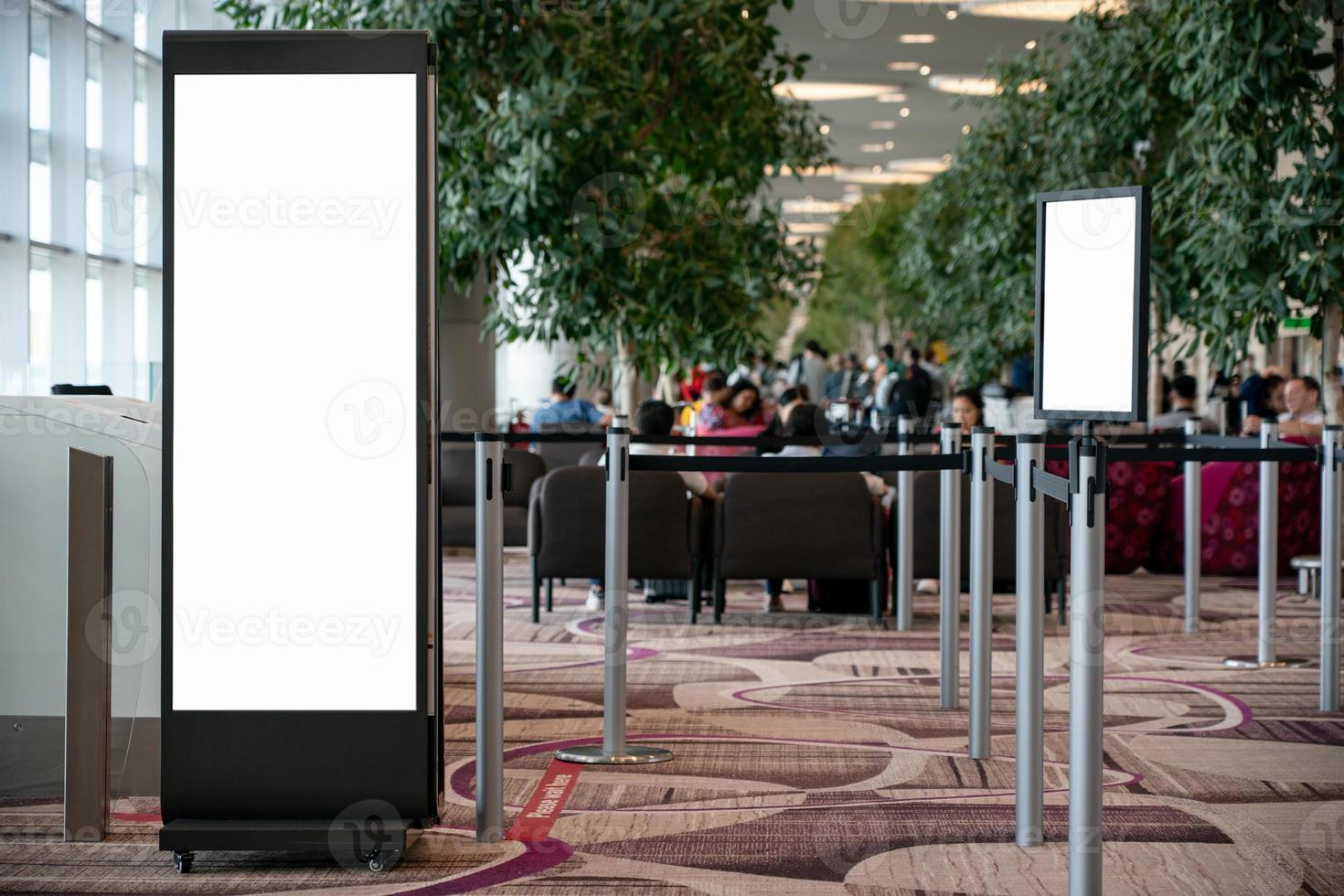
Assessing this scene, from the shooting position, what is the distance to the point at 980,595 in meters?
4.08

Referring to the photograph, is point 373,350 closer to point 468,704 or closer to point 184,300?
point 184,300

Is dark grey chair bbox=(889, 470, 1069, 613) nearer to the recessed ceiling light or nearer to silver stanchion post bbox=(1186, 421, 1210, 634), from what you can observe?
silver stanchion post bbox=(1186, 421, 1210, 634)

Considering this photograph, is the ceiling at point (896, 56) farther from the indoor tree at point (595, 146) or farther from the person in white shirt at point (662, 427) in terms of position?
the person in white shirt at point (662, 427)

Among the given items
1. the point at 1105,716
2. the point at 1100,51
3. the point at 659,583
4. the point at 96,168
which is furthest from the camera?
the point at 1100,51

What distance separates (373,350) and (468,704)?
2202 mm

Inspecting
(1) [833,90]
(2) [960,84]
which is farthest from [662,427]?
(2) [960,84]

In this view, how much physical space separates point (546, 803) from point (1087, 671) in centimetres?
154

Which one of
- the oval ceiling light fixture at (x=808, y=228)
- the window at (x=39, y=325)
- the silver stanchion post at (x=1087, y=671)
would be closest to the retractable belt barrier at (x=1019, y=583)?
the silver stanchion post at (x=1087, y=671)

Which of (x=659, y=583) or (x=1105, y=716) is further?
(x=659, y=583)

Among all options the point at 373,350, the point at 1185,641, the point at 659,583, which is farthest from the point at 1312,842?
the point at 659,583

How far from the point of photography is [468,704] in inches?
200

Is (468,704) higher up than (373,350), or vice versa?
(373,350)

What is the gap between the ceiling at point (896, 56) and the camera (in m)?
17.4

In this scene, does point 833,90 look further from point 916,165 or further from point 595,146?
point 595,146
